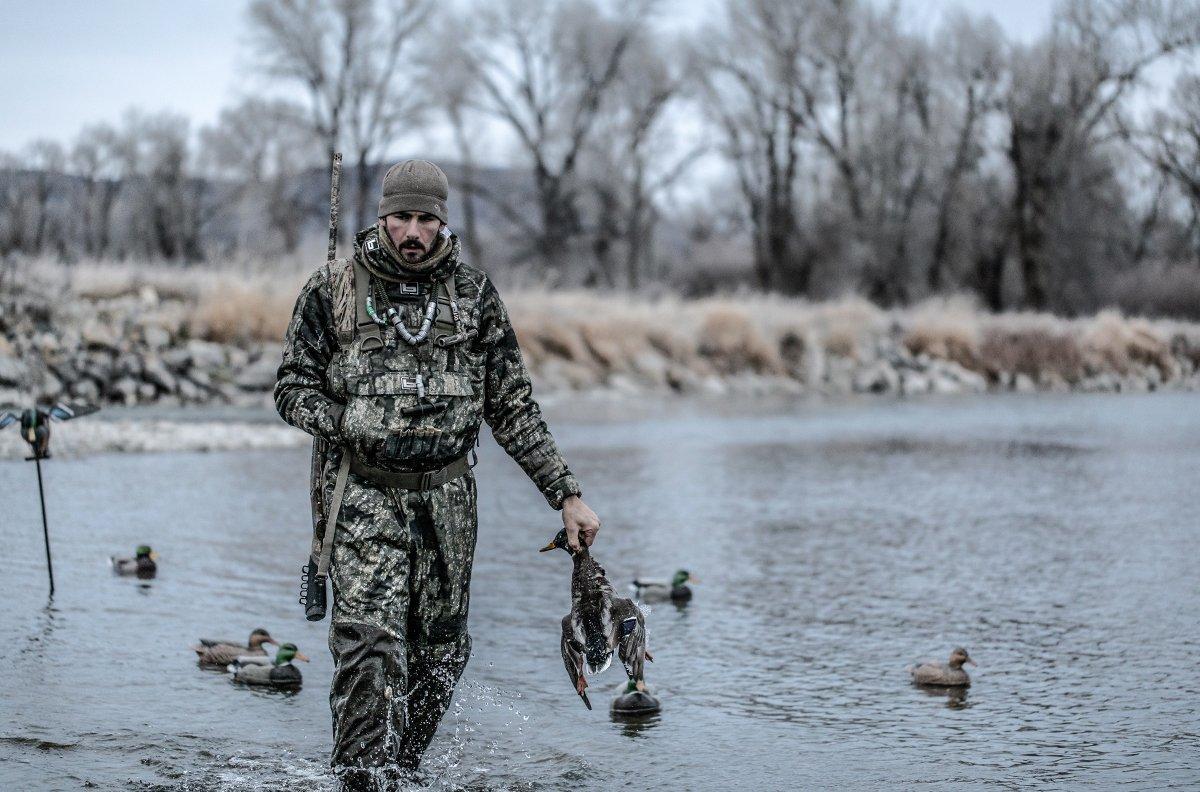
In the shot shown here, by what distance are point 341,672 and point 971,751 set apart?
95.3 inches

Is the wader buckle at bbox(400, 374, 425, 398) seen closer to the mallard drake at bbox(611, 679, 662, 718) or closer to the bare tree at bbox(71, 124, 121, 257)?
the mallard drake at bbox(611, 679, 662, 718)

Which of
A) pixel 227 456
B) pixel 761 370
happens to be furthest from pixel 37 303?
pixel 761 370

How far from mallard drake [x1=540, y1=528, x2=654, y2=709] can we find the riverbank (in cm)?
1503

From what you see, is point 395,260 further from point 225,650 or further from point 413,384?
point 225,650

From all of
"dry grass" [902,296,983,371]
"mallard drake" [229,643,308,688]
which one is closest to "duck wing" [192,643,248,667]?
"mallard drake" [229,643,308,688]

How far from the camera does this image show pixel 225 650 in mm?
6562

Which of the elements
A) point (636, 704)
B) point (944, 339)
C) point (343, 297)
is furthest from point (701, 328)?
point (343, 297)

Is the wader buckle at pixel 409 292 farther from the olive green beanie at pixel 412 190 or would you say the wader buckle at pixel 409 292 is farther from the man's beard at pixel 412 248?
the olive green beanie at pixel 412 190

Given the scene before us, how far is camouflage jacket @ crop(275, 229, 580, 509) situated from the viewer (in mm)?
4430

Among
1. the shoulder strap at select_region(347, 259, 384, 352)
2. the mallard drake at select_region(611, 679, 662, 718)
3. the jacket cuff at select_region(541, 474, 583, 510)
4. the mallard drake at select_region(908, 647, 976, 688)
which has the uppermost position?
the shoulder strap at select_region(347, 259, 384, 352)

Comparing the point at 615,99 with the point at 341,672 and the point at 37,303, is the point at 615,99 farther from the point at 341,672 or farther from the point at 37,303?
the point at 341,672

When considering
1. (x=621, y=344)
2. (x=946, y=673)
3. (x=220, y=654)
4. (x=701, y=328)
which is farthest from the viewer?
(x=701, y=328)

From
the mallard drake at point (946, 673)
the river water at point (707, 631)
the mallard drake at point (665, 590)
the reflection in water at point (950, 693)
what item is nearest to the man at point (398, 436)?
the river water at point (707, 631)

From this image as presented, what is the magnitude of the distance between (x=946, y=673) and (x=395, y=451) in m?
3.02
